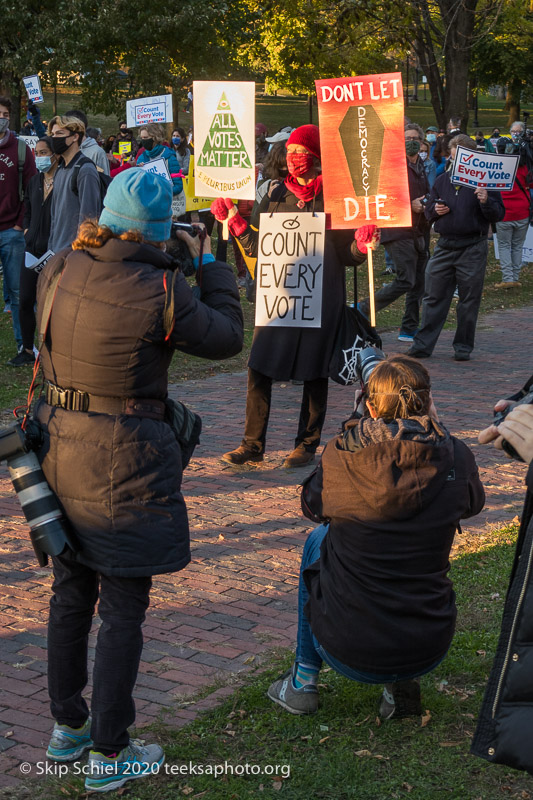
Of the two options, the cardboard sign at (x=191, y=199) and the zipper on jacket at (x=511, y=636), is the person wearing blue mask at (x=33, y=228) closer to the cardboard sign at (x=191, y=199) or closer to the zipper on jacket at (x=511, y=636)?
the cardboard sign at (x=191, y=199)

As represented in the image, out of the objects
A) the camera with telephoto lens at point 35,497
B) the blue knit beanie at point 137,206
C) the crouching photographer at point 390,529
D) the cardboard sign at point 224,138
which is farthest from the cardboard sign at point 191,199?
the camera with telephoto lens at point 35,497

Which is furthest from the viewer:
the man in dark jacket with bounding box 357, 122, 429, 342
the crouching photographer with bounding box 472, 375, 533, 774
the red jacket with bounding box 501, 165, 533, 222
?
the red jacket with bounding box 501, 165, 533, 222

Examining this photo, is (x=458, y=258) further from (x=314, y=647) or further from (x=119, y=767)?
(x=119, y=767)

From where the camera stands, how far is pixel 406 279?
37.1 ft

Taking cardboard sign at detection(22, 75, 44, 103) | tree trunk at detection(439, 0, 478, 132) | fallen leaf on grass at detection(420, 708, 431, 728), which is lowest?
fallen leaf on grass at detection(420, 708, 431, 728)

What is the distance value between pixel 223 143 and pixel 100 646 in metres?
4.53

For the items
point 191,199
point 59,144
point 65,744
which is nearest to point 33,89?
point 191,199

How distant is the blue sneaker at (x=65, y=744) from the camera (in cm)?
361

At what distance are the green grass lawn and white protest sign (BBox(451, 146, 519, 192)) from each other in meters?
7.36

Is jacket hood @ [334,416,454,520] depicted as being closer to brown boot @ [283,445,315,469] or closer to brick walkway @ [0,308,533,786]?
brick walkway @ [0,308,533,786]

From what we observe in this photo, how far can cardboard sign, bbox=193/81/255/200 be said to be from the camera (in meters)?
7.00

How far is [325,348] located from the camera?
6863 mm

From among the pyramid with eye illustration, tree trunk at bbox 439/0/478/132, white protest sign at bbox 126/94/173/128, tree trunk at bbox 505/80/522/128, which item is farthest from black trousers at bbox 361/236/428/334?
tree trunk at bbox 505/80/522/128

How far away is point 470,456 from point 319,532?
693mm
